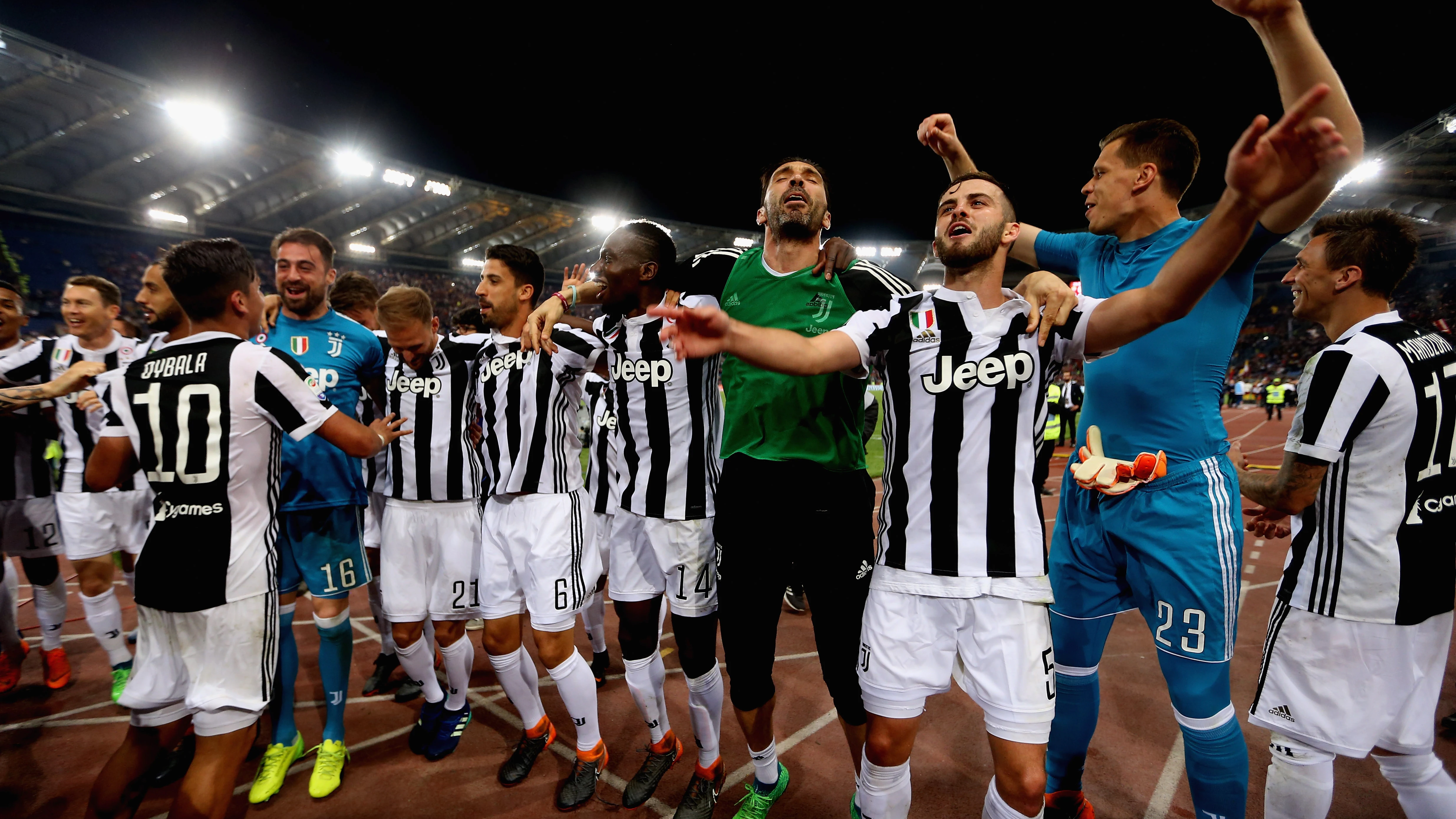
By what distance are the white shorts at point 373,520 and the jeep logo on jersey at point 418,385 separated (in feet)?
3.09

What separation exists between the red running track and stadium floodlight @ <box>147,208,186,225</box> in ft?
89.6

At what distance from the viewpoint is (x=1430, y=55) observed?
15031 mm

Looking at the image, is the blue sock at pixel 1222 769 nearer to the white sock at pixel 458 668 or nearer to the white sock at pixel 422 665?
the white sock at pixel 458 668

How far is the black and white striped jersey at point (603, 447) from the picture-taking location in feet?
11.2

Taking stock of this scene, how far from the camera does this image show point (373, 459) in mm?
4230

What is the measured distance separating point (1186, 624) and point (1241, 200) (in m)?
1.53

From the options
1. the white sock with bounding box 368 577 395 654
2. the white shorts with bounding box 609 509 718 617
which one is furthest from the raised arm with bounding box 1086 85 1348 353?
the white sock with bounding box 368 577 395 654

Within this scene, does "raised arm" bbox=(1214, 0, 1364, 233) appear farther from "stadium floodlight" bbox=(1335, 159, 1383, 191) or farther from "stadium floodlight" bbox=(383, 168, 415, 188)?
"stadium floodlight" bbox=(1335, 159, 1383, 191)

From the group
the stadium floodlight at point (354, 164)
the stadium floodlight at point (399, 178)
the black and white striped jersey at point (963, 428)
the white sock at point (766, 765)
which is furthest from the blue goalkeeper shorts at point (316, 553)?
the stadium floodlight at point (399, 178)

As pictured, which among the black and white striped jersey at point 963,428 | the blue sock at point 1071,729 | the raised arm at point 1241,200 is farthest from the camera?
the blue sock at point 1071,729

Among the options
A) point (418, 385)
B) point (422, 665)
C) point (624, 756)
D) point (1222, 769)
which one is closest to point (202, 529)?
point (418, 385)

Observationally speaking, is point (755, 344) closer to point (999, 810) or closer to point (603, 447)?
point (999, 810)

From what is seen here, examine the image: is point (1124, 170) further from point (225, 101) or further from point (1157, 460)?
point (225, 101)

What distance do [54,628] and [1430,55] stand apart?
26.8 metres
